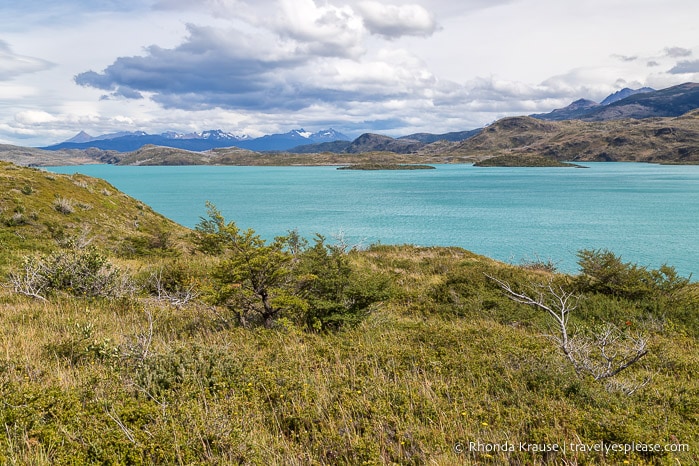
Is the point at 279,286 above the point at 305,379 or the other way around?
above

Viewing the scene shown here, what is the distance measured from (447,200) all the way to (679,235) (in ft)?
155

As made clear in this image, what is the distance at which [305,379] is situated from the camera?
19.5 ft

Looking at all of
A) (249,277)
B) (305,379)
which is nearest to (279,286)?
(249,277)

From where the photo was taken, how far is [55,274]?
11094 millimetres

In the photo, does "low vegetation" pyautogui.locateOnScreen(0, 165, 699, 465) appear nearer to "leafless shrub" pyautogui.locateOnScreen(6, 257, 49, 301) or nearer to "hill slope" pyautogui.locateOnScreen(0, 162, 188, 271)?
"leafless shrub" pyautogui.locateOnScreen(6, 257, 49, 301)

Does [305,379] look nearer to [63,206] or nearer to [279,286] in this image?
[279,286]

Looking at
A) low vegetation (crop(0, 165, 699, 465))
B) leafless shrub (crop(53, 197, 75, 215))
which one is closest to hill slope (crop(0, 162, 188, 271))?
leafless shrub (crop(53, 197, 75, 215))

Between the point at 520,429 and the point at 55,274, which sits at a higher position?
the point at 55,274

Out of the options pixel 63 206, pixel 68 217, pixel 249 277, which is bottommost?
pixel 249 277

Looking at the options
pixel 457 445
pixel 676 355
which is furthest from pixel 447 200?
pixel 457 445

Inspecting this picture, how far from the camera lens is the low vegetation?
4.25 m

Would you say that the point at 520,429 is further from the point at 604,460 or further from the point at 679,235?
the point at 679,235

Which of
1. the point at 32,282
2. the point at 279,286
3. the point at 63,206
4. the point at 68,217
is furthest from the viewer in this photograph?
the point at 63,206

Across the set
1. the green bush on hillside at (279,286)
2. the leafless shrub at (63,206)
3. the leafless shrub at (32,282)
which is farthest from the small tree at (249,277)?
the leafless shrub at (63,206)
